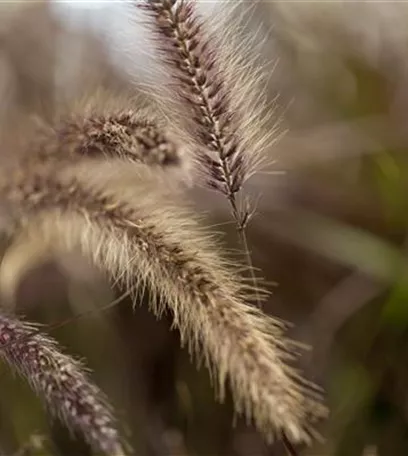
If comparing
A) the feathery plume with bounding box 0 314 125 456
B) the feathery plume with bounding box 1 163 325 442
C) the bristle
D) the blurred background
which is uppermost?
the bristle

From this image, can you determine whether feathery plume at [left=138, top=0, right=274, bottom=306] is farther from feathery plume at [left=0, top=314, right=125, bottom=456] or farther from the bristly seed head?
feathery plume at [left=0, top=314, right=125, bottom=456]

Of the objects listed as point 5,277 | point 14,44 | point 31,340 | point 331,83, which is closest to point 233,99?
point 31,340

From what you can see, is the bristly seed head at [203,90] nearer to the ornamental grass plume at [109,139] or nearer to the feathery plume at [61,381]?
the ornamental grass plume at [109,139]

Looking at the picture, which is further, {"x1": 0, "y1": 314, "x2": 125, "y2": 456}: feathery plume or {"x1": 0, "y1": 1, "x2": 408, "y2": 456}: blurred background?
{"x1": 0, "y1": 1, "x2": 408, "y2": 456}: blurred background

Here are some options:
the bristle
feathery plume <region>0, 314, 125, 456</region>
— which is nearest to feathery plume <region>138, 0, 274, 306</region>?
the bristle

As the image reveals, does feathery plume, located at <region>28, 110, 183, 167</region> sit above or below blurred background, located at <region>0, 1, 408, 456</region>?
above

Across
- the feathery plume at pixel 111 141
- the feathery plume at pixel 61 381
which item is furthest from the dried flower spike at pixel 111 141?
the feathery plume at pixel 61 381

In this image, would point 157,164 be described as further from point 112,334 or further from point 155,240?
point 112,334
